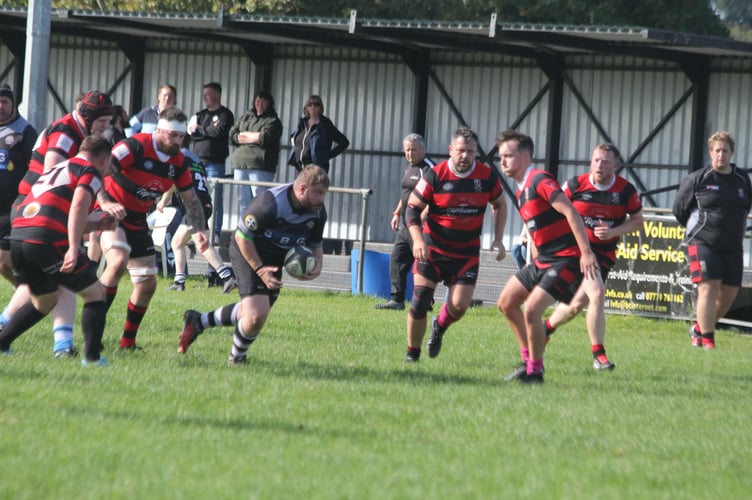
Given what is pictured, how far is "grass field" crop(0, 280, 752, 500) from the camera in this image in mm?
5742

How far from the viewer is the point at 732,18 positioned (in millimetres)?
83062

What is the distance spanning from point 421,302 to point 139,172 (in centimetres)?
259

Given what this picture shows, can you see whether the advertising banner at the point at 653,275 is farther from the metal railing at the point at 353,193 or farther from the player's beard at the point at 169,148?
the player's beard at the point at 169,148

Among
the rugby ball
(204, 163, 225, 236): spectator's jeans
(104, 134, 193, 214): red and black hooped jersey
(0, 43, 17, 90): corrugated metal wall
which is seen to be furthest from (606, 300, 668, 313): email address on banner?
(0, 43, 17, 90): corrugated metal wall

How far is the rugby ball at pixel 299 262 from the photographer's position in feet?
31.2

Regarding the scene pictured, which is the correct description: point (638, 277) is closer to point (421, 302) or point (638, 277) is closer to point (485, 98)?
point (421, 302)

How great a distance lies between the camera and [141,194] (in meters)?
10.2

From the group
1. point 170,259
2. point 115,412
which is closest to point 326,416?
point 115,412

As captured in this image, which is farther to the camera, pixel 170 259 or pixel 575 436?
pixel 170 259

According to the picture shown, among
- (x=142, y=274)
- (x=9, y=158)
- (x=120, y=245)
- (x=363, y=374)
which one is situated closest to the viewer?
(x=363, y=374)

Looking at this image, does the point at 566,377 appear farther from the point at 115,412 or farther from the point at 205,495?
the point at 205,495

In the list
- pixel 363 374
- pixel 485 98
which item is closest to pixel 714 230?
pixel 363 374

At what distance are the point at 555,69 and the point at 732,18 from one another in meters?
65.4

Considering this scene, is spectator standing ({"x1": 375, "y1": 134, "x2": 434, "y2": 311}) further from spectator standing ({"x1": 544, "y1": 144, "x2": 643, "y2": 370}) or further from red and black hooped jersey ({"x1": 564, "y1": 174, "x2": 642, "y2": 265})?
red and black hooped jersey ({"x1": 564, "y1": 174, "x2": 642, "y2": 265})
